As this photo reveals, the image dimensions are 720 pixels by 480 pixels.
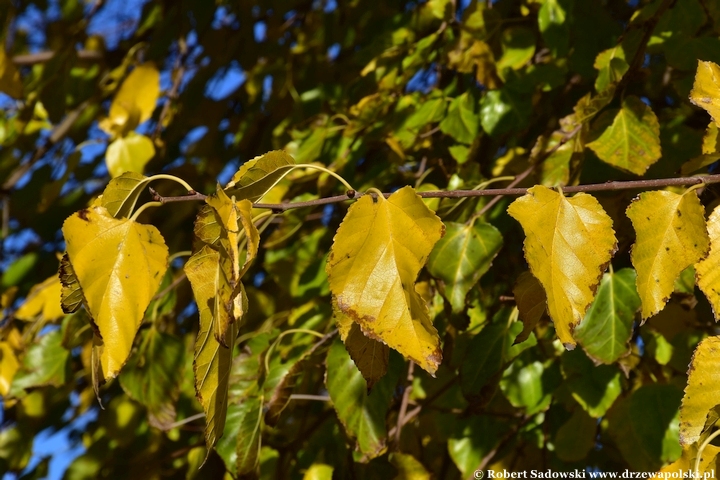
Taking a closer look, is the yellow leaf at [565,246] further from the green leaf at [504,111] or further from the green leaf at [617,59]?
the green leaf at [504,111]

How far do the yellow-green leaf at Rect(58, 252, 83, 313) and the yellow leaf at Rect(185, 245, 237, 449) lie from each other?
97 mm

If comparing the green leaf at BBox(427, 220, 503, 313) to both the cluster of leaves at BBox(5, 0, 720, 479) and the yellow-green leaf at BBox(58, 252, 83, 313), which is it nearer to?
the cluster of leaves at BBox(5, 0, 720, 479)

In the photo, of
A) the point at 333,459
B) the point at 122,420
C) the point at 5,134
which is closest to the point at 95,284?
the point at 333,459

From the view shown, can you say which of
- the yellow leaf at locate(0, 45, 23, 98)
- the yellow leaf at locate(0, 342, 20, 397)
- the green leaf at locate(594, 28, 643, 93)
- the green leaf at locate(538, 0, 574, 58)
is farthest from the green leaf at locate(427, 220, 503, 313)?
the yellow leaf at locate(0, 45, 23, 98)

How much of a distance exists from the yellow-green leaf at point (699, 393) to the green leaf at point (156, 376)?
2.66 feet

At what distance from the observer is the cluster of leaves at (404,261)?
0.56m

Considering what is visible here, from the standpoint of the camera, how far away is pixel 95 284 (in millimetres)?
563

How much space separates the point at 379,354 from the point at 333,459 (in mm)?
452

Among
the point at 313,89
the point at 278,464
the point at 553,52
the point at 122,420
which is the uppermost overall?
the point at 553,52

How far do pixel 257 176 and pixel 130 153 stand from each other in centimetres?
84

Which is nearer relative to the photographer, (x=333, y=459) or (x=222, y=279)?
(x=222, y=279)

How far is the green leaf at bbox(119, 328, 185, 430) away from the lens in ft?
3.70

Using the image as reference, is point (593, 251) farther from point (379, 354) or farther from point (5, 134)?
point (5, 134)

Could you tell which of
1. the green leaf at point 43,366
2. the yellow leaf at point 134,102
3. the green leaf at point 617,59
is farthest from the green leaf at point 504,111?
the green leaf at point 43,366
